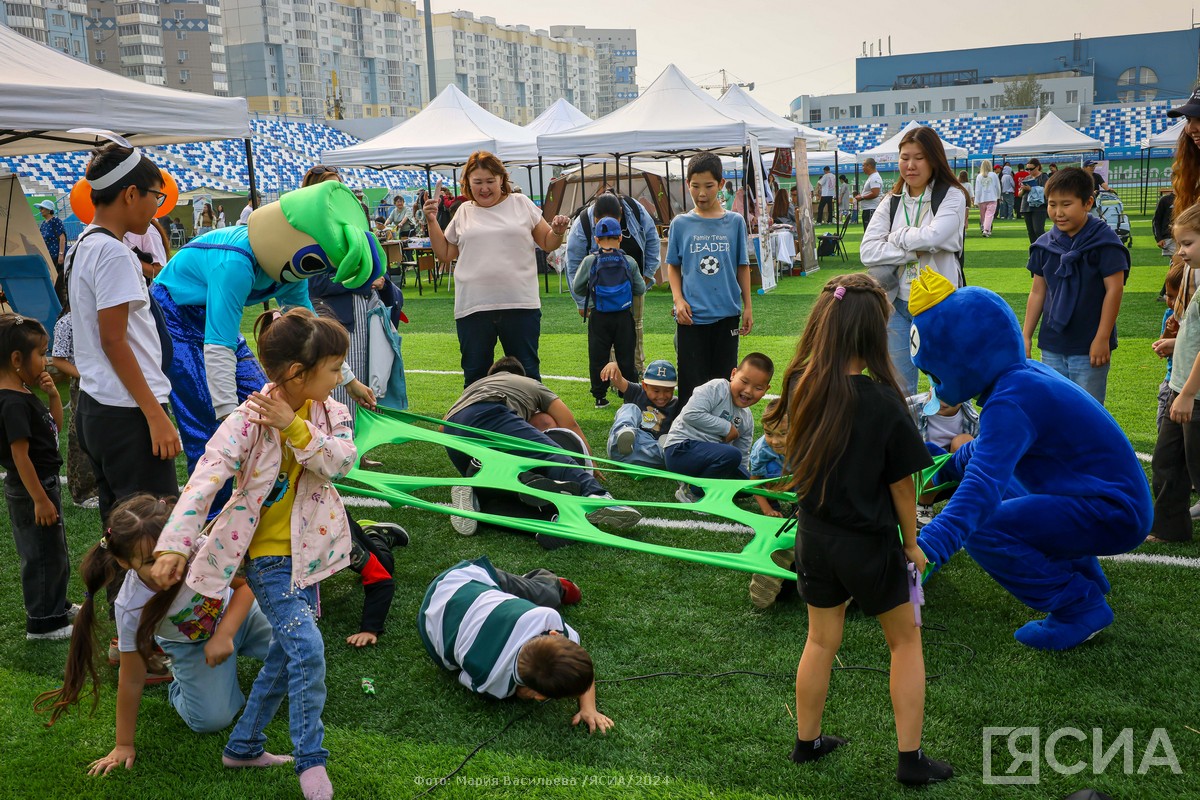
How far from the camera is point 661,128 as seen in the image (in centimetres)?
1498

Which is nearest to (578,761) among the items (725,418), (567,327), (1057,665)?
(1057,665)

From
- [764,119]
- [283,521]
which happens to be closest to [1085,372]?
[283,521]

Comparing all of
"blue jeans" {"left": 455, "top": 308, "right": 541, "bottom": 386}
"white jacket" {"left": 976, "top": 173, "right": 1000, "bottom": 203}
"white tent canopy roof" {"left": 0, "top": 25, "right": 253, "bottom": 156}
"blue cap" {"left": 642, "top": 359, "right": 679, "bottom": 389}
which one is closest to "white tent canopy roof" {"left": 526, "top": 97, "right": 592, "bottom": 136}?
"white jacket" {"left": 976, "top": 173, "right": 1000, "bottom": 203}

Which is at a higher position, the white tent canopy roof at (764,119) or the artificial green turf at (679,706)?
the white tent canopy roof at (764,119)

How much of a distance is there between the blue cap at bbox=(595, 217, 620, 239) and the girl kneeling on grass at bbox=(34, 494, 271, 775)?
5.20 m

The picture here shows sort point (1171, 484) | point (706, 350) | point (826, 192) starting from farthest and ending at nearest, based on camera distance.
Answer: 1. point (826, 192)
2. point (706, 350)
3. point (1171, 484)

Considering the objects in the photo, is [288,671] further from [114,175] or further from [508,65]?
[508,65]

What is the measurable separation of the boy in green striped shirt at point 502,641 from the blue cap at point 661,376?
2682 millimetres

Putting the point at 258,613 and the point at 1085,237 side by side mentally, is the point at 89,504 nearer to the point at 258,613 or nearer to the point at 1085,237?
the point at 258,613

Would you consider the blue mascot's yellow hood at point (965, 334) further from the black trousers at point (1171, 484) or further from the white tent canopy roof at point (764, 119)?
the white tent canopy roof at point (764, 119)

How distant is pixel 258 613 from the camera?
3377 millimetres

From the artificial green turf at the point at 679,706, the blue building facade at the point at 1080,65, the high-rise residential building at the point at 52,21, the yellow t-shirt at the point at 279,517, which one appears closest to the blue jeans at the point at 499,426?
the artificial green turf at the point at 679,706

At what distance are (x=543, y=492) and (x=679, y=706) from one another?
1617 mm

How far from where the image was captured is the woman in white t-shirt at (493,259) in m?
6.11
